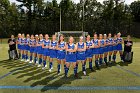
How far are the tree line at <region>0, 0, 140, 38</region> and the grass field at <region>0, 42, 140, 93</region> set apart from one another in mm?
40975

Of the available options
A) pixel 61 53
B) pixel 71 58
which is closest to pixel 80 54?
pixel 71 58

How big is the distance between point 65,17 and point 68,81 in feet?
176

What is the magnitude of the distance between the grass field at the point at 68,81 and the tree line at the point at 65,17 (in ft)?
134

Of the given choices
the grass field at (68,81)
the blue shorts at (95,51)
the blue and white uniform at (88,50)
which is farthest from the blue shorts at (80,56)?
the blue shorts at (95,51)

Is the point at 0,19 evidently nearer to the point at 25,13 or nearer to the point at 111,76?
the point at 25,13

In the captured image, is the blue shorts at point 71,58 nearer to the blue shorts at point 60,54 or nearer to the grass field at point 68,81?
the blue shorts at point 60,54

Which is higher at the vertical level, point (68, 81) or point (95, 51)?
point (95, 51)

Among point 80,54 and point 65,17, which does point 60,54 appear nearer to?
point 80,54

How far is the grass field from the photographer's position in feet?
39.5

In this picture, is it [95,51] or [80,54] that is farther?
[95,51]

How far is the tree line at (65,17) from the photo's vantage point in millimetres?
59594

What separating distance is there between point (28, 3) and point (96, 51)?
5231 centimetres

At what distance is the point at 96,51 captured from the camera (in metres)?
17.3

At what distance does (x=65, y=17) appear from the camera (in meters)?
66.4
